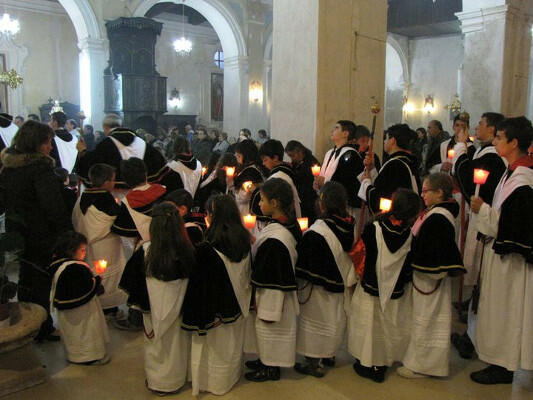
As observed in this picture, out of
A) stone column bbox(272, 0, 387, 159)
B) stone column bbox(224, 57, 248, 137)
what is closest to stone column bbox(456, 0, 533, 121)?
stone column bbox(272, 0, 387, 159)

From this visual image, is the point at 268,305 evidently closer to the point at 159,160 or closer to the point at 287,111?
the point at 159,160

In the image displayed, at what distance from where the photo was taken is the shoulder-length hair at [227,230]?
349cm

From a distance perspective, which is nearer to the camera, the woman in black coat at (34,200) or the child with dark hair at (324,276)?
the child with dark hair at (324,276)

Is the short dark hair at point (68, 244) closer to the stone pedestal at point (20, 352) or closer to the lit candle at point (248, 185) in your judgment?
the stone pedestal at point (20, 352)

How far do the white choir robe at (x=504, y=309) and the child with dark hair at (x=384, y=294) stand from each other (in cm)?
54

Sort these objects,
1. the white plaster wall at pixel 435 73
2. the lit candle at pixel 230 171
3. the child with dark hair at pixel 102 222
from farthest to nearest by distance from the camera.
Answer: the white plaster wall at pixel 435 73
the lit candle at pixel 230 171
the child with dark hair at pixel 102 222

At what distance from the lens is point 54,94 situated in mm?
20141

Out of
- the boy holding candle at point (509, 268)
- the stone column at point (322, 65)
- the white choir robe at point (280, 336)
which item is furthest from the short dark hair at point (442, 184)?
the stone column at point (322, 65)

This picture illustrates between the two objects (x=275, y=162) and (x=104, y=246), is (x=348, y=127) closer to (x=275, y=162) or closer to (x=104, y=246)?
(x=275, y=162)

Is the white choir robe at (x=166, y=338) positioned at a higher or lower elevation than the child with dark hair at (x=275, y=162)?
lower

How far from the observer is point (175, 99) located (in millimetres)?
23578

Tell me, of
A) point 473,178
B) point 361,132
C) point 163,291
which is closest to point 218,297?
point 163,291

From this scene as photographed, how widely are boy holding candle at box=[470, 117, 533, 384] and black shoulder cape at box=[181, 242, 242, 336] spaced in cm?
189

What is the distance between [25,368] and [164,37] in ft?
70.7
